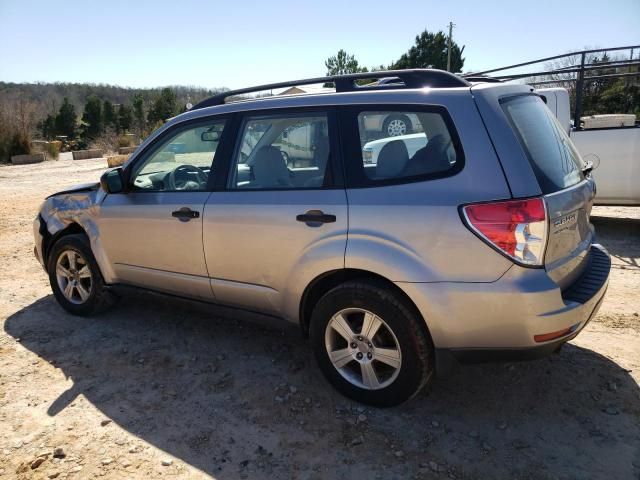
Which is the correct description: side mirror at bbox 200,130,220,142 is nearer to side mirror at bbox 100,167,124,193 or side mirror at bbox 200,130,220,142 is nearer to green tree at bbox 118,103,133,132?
side mirror at bbox 100,167,124,193

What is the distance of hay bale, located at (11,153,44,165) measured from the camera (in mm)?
19188

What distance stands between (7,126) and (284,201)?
2111 centimetres

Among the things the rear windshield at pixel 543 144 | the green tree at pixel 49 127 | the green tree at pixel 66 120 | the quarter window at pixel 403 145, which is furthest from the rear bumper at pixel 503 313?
the green tree at pixel 49 127

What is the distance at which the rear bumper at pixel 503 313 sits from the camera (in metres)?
2.36

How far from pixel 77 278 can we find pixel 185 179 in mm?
1538

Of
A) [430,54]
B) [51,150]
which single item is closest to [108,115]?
[51,150]

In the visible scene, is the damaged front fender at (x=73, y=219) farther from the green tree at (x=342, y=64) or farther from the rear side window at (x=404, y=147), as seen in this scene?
the green tree at (x=342, y=64)

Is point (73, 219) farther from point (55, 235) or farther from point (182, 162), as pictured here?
point (182, 162)

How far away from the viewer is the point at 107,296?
4.30 metres

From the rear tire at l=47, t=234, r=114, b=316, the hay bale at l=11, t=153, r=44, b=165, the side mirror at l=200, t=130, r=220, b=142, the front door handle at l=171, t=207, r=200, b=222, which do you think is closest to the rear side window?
the side mirror at l=200, t=130, r=220, b=142

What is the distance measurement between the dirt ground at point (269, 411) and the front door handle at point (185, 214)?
0.68 m

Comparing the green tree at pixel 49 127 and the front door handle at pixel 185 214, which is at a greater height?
the green tree at pixel 49 127

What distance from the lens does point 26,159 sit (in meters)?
19.5

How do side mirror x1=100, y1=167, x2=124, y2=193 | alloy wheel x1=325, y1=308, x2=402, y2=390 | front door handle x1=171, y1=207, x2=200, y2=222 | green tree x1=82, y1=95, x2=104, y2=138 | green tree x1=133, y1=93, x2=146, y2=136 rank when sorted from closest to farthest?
1. alloy wheel x1=325, y1=308, x2=402, y2=390
2. front door handle x1=171, y1=207, x2=200, y2=222
3. side mirror x1=100, y1=167, x2=124, y2=193
4. green tree x1=82, y1=95, x2=104, y2=138
5. green tree x1=133, y1=93, x2=146, y2=136
